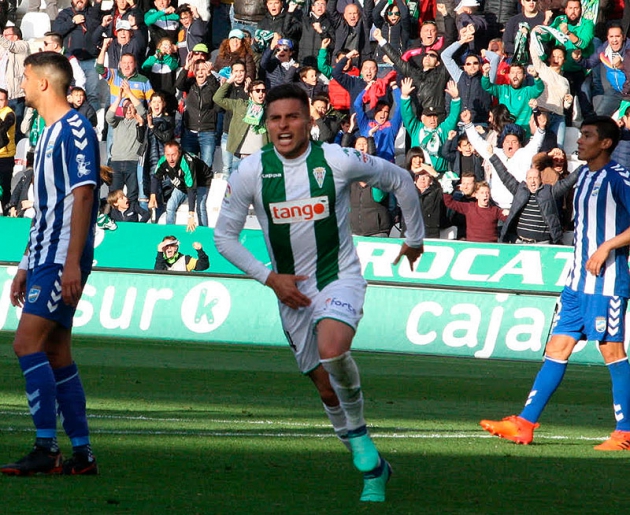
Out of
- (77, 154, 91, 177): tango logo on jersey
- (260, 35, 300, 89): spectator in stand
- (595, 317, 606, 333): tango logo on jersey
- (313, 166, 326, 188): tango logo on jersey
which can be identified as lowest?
(595, 317, 606, 333): tango logo on jersey

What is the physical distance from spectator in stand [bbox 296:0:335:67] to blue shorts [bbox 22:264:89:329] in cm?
1743

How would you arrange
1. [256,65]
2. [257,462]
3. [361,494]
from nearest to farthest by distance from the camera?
[361,494]
[257,462]
[256,65]

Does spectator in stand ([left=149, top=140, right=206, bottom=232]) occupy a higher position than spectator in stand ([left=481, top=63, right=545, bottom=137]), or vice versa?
spectator in stand ([left=481, top=63, right=545, bottom=137])

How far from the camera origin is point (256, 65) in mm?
23172

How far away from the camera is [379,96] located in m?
22.3

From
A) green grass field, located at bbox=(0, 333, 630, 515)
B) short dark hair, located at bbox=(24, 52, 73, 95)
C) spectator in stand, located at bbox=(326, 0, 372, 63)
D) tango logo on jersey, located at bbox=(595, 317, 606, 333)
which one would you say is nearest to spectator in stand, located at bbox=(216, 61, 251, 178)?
spectator in stand, located at bbox=(326, 0, 372, 63)

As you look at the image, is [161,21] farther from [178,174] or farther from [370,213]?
[370,213]

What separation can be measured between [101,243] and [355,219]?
4138mm

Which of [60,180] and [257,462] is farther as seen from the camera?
[257,462]

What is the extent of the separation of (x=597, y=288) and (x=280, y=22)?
51.1 feet

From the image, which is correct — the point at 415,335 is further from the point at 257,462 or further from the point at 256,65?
the point at 257,462

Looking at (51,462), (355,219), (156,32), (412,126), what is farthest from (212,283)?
(51,462)

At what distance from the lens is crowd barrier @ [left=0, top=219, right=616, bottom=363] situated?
16609 millimetres

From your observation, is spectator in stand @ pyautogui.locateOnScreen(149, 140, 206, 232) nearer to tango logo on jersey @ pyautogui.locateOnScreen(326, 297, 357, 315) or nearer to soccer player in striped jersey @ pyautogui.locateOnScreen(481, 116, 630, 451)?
soccer player in striped jersey @ pyautogui.locateOnScreen(481, 116, 630, 451)
